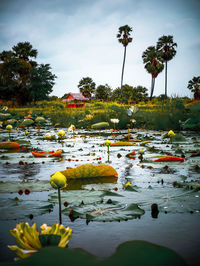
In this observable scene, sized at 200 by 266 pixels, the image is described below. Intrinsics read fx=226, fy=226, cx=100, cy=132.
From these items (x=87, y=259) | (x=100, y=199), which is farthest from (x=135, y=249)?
(x=100, y=199)

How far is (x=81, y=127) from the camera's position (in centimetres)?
1043

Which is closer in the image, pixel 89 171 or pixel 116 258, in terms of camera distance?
pixel 116 258

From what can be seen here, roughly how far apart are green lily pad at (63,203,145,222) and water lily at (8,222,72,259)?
14.2 inches

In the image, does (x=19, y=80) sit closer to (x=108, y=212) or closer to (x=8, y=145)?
(x=8, y=145)

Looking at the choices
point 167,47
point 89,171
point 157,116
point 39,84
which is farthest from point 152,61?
point 89,171

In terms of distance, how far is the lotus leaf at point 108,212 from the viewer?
96cm

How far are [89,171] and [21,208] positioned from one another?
0.73 meters

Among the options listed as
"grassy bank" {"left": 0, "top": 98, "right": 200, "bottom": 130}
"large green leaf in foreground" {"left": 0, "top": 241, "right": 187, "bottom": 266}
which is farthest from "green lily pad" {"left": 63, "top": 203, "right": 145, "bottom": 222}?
"grassy bank" {"left": 0, "top": 98, "right": 200, "bottom": 130}

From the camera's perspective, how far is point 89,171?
1.77 meters

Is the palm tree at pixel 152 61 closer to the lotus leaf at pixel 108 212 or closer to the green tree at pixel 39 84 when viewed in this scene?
the green tree at pixel 39 84

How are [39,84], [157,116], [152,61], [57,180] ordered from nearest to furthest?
[57,180]
[157,116]
[39,84]
[152,61]

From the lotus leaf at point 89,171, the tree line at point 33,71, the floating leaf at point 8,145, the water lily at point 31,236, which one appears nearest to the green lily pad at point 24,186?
the lotus leaf at point 89,171

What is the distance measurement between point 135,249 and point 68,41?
51281mm

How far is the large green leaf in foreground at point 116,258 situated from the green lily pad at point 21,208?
1.83ft
